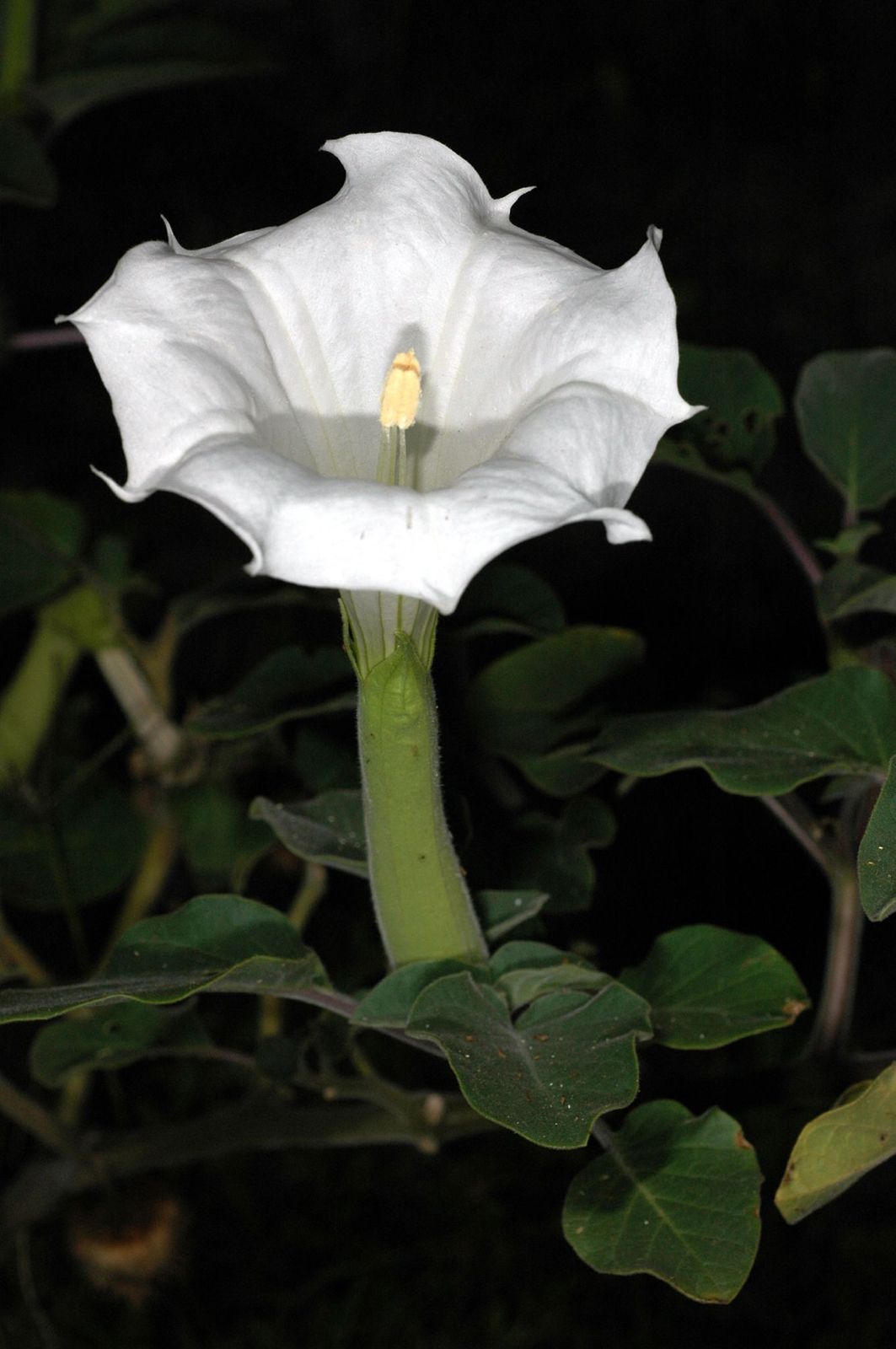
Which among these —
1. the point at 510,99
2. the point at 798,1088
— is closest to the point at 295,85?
the point at 510,99

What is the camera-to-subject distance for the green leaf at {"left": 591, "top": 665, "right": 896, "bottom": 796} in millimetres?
599

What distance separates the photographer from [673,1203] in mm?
542

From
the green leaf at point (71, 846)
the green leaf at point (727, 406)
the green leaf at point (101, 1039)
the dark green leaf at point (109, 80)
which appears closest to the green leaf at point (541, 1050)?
the green leaf at point (101, 1039)

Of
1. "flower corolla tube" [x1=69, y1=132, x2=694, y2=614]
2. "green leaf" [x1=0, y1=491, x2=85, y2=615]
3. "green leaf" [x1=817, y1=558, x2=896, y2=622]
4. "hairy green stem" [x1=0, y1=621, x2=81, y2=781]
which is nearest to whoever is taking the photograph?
"flower corolla tube" [x1=69, y1=132, x2=694, y2=614]

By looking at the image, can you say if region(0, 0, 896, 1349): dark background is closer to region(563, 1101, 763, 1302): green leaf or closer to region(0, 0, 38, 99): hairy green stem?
region(0, 0, 38, 99): hairy green stem

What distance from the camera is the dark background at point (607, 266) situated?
109cm

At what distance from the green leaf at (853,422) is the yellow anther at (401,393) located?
31 cm

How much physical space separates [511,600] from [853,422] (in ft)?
0.68

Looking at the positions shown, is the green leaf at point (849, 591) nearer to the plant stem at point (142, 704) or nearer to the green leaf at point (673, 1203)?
the green leaf at point (673, 1203)

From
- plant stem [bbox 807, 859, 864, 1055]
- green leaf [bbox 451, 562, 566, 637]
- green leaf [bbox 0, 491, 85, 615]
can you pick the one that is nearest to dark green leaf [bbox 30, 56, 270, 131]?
green leaf [bbox 0, 491, 85, 615]

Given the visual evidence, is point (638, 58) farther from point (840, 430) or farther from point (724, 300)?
point (840, 430)

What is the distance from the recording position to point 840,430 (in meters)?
0.78

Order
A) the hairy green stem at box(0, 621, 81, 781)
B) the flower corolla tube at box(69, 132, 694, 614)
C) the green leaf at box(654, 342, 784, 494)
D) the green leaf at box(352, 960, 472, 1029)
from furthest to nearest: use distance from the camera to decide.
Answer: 1. the hairy green stem at box(0, 621, 81, 781)
2. the green leaf at box(654, 342, 784, 494)
3. the green leaf at box(352, 960, 472, 1029)
4. the flower corolla tube at box(69, 132, 694, 614)

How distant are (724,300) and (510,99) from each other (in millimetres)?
337
